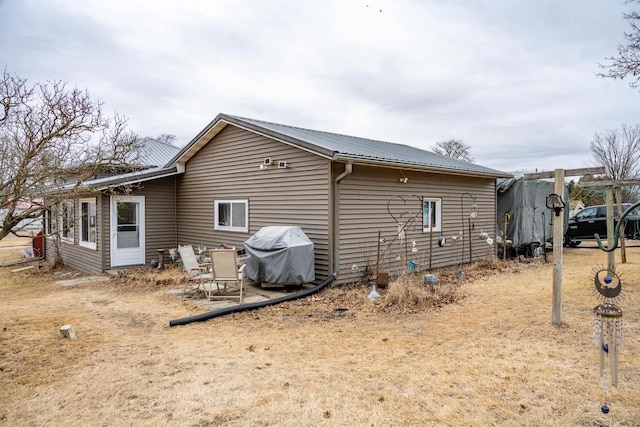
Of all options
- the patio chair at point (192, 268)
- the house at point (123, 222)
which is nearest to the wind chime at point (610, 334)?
the patio chair at point (192, 268)

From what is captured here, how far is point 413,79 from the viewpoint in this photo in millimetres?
14312

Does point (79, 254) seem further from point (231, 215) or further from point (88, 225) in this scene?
point (231, 215)

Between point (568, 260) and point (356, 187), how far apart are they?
8.49 m

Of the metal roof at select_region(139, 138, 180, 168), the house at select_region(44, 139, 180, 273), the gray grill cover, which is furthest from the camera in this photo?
the metal roof at select_region(139, 138, 180, 168)

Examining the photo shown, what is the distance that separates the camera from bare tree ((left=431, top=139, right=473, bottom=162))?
3403 cm

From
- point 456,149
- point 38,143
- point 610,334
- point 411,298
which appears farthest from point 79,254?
point 456,149

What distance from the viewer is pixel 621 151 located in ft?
74.3

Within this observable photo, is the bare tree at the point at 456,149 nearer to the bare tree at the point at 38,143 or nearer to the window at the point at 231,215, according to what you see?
the window at the point at 231,215

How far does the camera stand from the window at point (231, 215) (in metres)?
10.0

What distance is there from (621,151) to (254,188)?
23.3m

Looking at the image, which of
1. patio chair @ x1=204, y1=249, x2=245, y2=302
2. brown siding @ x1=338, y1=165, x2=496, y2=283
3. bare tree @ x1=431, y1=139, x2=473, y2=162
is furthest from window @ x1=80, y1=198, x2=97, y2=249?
bare tree @ x1=431, y1=139, x2=473, y2=162

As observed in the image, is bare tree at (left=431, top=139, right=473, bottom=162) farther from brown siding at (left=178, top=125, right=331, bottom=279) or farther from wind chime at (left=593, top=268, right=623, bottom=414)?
wind chime at (left=593, top=268, right=623, bottom=414)

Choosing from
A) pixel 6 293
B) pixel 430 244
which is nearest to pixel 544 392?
pixel 430 244

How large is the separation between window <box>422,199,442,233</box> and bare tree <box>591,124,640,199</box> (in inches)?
674
